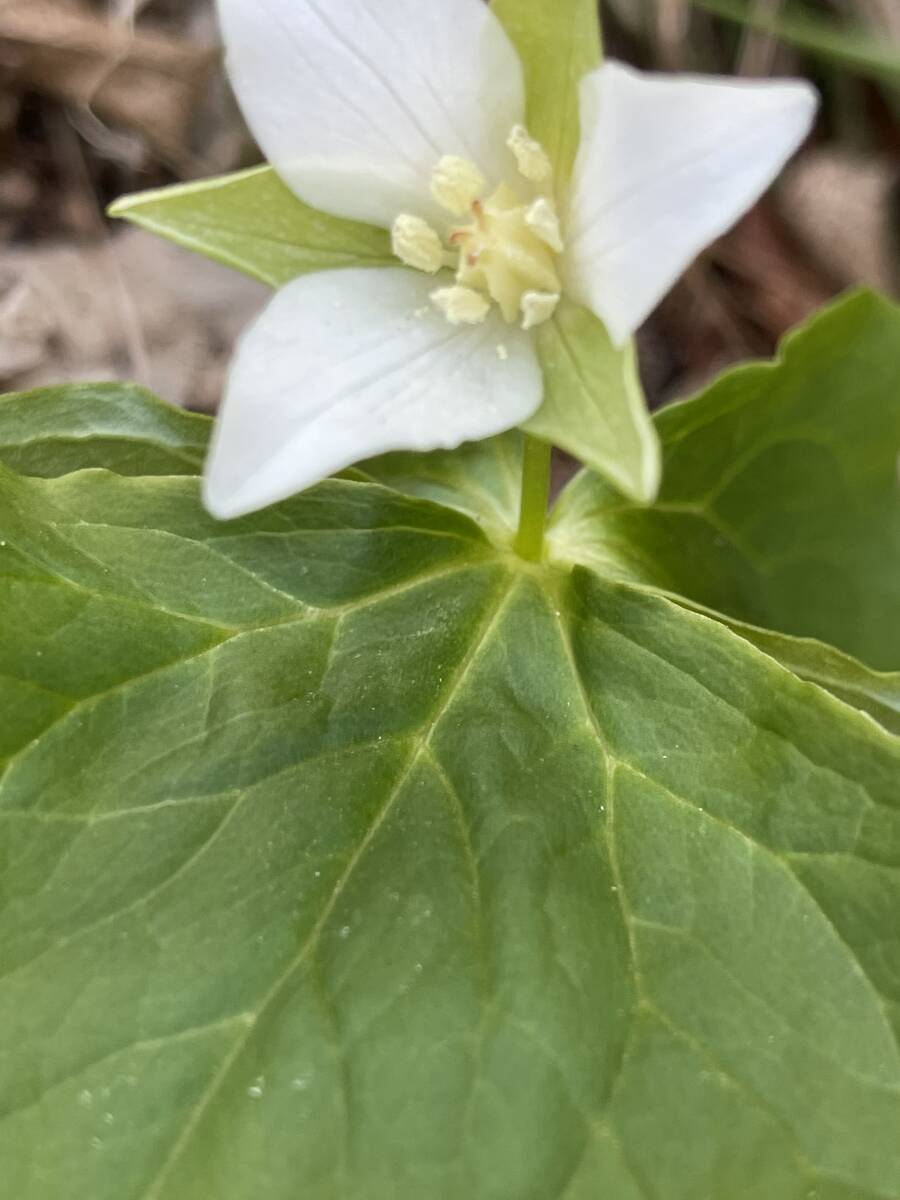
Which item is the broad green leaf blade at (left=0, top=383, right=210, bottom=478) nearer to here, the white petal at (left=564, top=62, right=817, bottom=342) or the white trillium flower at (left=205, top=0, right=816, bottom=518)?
the white trillium flower at (left=205, top=0, right=816, bottom=518)

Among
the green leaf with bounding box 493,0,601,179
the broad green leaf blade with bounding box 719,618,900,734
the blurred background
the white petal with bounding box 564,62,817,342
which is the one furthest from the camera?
the blurred background

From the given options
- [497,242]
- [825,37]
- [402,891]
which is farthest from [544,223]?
[825,37]

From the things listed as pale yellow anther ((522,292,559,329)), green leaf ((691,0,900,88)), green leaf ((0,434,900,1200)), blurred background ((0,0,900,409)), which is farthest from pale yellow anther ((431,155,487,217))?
green leaf ((691,0,900,88))

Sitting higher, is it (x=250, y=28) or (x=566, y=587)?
(x=250, y=28)

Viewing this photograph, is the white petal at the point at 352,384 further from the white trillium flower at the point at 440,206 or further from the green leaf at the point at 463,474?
the green leaf at the point at 463,474

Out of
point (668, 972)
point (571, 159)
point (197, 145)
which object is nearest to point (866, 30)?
point (197, 145)

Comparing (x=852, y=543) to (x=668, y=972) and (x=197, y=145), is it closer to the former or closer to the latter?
(x=668, y=972)
